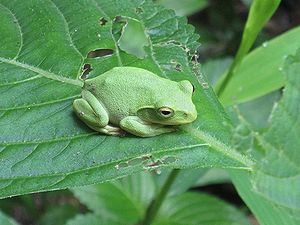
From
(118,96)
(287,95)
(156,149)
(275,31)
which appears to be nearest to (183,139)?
(156,149)

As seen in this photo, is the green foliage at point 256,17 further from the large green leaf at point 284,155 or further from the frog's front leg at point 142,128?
the large green leaf at point 284,155

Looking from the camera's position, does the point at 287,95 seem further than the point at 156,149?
No

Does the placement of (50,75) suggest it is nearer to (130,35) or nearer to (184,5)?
(130,35)

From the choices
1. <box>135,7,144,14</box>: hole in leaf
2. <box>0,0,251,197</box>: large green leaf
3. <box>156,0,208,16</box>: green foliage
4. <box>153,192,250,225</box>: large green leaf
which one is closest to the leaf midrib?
<box>0,0,251,197</box>: large green leaf

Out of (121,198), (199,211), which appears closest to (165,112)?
(121,198)

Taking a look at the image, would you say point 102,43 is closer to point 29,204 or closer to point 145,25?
point 145,25

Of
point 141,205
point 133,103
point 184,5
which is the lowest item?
point 141,205

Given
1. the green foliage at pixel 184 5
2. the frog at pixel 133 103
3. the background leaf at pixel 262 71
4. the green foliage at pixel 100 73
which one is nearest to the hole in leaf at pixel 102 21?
the green foliage at pixel 100 73
